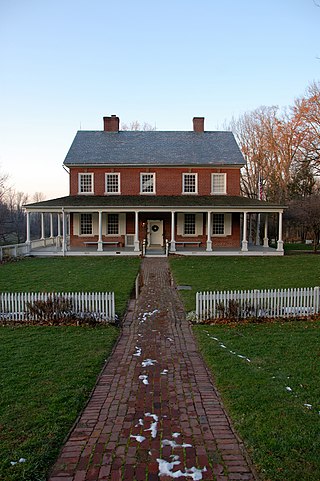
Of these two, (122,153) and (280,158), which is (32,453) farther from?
(280,158)

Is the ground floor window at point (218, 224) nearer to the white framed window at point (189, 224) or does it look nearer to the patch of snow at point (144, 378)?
the white framed window at point (189, 224)

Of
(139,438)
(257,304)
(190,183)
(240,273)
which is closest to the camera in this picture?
(139,438)

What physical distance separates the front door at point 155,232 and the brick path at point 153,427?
20.9 m

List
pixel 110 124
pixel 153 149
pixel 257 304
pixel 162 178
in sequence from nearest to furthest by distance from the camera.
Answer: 1. pixel 257 304
2. pixel 162 178
3. pixel 153 149
4. pixel 110 124

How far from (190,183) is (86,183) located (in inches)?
329

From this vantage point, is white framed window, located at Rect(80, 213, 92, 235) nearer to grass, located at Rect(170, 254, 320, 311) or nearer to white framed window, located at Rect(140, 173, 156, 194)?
white framed window, located at Rect(140, 173, 156, 194)

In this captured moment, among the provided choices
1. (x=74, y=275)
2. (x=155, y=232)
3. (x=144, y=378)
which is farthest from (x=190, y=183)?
(x=144, y=378)

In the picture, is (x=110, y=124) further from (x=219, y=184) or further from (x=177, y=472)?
(x=177, y=472)

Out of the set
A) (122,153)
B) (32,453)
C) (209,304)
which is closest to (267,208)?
(122,153)

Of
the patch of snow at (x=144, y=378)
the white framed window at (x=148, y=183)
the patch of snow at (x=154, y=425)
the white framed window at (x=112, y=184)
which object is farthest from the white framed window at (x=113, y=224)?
the patch of snow at (x=154, y=425)

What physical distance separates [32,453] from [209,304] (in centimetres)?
642

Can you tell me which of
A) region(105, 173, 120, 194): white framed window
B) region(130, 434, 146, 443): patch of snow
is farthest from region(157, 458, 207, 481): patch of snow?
region(105, 173, 120, 194): white framed window

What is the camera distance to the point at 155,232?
2842cm

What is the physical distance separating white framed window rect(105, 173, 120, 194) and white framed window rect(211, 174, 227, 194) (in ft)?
25.0
